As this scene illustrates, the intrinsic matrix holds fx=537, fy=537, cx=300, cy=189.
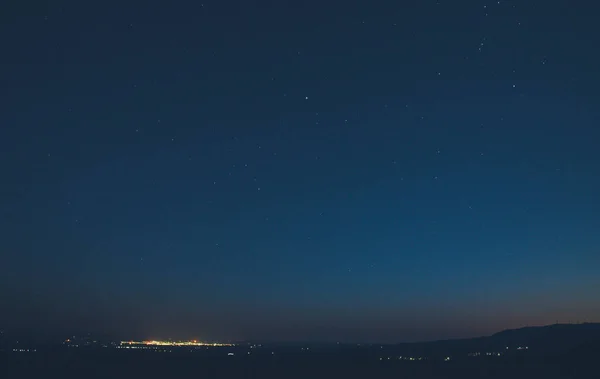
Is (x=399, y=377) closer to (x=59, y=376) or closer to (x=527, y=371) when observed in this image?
(x=527, y=371)

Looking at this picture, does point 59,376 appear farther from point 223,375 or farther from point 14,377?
point 223,375

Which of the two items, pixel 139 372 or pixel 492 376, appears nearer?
pixel 492 376

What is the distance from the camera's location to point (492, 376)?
50.7m

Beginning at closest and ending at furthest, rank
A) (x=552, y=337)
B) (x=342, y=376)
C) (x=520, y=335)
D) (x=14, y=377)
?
1. (x=14, y=377)
2. (x=342, y=376)
3. (x=552, y=337)
4. (x=520, y=335)

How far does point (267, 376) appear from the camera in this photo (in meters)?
58.2

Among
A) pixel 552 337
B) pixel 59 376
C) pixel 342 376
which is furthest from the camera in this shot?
pixel 552 337

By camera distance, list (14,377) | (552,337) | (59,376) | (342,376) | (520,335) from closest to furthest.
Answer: (14,377), (59,376), (342,376), (552,337), (520,335)

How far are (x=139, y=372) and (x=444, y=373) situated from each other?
3323 cm

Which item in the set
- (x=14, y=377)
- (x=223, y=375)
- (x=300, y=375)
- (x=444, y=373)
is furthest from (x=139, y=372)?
(x=444, y=373)

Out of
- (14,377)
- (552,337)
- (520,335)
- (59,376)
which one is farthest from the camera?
(520,335)

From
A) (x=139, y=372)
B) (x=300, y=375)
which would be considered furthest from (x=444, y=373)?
(x=139, y=372)

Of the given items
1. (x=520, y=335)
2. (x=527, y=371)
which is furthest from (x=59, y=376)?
(x=520, y=335)

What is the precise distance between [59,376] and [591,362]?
5362 cm

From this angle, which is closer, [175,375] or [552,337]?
[175,375]
